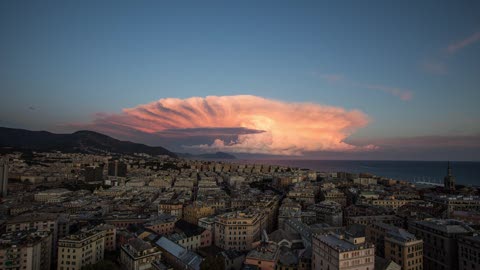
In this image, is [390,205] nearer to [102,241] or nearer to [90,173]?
[102,241]

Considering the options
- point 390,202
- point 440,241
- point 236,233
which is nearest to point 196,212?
point 236,233

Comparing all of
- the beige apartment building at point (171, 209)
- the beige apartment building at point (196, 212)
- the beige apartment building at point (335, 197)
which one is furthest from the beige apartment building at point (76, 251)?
the beige apartment building at point (335, 197)

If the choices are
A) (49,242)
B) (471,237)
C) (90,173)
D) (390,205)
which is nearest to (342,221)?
(390,205)

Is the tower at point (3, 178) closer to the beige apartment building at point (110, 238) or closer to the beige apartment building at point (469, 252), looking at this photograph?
the beige apartment building at point (110, 238)

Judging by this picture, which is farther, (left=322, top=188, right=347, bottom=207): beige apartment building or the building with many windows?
(left=322, top=188, right=347, bottom=207): beige apartment building

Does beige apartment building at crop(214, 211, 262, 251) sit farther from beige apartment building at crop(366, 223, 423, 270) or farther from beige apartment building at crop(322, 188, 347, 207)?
beige apartment building at crop(322, 188, 347, 207)

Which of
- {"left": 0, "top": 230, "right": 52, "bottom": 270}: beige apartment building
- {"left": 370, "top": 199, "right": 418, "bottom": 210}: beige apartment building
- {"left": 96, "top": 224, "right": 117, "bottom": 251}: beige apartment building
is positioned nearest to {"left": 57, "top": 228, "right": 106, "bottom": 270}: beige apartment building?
{"left": 0, "top": 230, "right": 52, "bottom": 270}: beige apartment building

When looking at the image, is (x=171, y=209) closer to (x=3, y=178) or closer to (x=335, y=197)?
(x=335, y=197)
